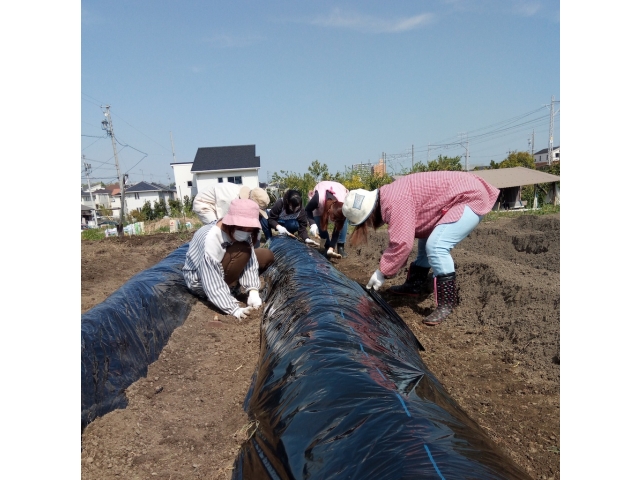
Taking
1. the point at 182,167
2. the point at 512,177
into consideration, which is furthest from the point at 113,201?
→ the point at 512,177

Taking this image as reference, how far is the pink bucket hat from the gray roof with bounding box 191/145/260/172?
33.9 meters

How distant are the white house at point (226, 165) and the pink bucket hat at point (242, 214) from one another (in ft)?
108

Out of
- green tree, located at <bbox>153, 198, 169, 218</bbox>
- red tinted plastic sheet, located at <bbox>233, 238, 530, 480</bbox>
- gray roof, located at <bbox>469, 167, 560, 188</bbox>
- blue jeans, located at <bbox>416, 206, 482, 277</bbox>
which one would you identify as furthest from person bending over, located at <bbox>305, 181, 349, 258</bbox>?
green tree, located at <bbox>153, 198, 169, 218</bbox>

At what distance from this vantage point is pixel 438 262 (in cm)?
333

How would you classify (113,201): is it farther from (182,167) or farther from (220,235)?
(220,235)

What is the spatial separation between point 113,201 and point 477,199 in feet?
225

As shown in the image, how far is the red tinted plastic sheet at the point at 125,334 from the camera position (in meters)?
2.22

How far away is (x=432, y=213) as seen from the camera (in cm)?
342

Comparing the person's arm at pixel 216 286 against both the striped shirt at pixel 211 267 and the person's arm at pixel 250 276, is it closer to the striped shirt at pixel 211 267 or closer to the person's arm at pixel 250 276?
the striped shirt at pixel 211 267

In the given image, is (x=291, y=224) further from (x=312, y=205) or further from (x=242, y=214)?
(x=242, y=214)

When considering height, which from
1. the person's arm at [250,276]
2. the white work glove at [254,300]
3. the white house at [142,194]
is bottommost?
the white work glove at [254,300]

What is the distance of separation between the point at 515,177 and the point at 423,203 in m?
22.8

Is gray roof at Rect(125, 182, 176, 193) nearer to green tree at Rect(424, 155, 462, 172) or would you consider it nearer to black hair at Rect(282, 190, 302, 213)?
green tree at Rect(424, 155, 462, 172)

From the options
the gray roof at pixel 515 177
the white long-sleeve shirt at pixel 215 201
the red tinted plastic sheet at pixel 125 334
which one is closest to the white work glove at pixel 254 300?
the red tinted plastic sheet at pixel 125 334
